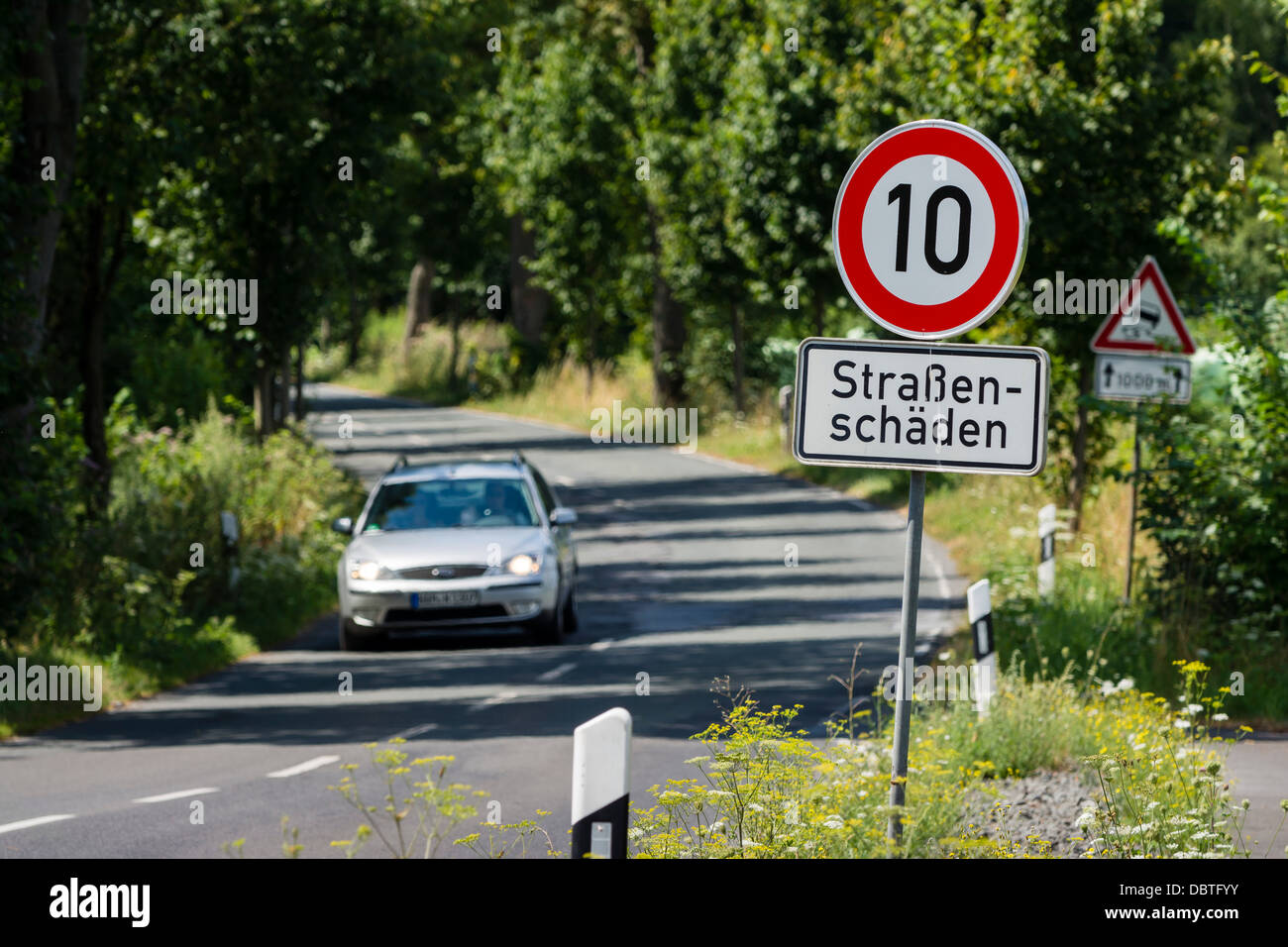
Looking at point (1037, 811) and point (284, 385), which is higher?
point (284, 385)

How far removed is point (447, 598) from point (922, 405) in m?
9.92

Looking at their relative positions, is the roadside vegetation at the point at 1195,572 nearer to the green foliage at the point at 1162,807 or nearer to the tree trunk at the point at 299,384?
the green foliage at the point at 1162,807

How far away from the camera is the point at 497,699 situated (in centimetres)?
1306

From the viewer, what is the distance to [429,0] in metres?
24.5

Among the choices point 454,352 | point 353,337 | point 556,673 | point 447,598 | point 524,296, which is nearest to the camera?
point 556,673

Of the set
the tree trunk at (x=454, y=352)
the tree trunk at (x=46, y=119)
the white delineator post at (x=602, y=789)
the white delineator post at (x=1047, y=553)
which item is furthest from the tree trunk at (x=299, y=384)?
the tree trunk at (x=454, y=352)

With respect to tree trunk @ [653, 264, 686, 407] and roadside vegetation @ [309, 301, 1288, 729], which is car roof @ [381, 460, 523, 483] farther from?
tree trunk @ [653, 264, 686, 407]

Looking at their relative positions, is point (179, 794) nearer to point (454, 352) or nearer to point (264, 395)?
point (264, 395)

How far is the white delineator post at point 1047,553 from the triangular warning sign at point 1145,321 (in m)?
1.38

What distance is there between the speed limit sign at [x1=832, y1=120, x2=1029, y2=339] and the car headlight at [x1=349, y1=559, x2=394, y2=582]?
32.6ft

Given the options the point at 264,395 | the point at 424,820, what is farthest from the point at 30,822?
the point at 264,395

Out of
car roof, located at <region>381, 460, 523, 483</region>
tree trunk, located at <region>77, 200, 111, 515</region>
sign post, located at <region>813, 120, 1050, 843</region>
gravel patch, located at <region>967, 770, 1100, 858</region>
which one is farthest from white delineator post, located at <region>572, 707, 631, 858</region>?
tree trunk, located at <region>77, 200, 111, 515</region>

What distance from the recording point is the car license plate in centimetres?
1525
